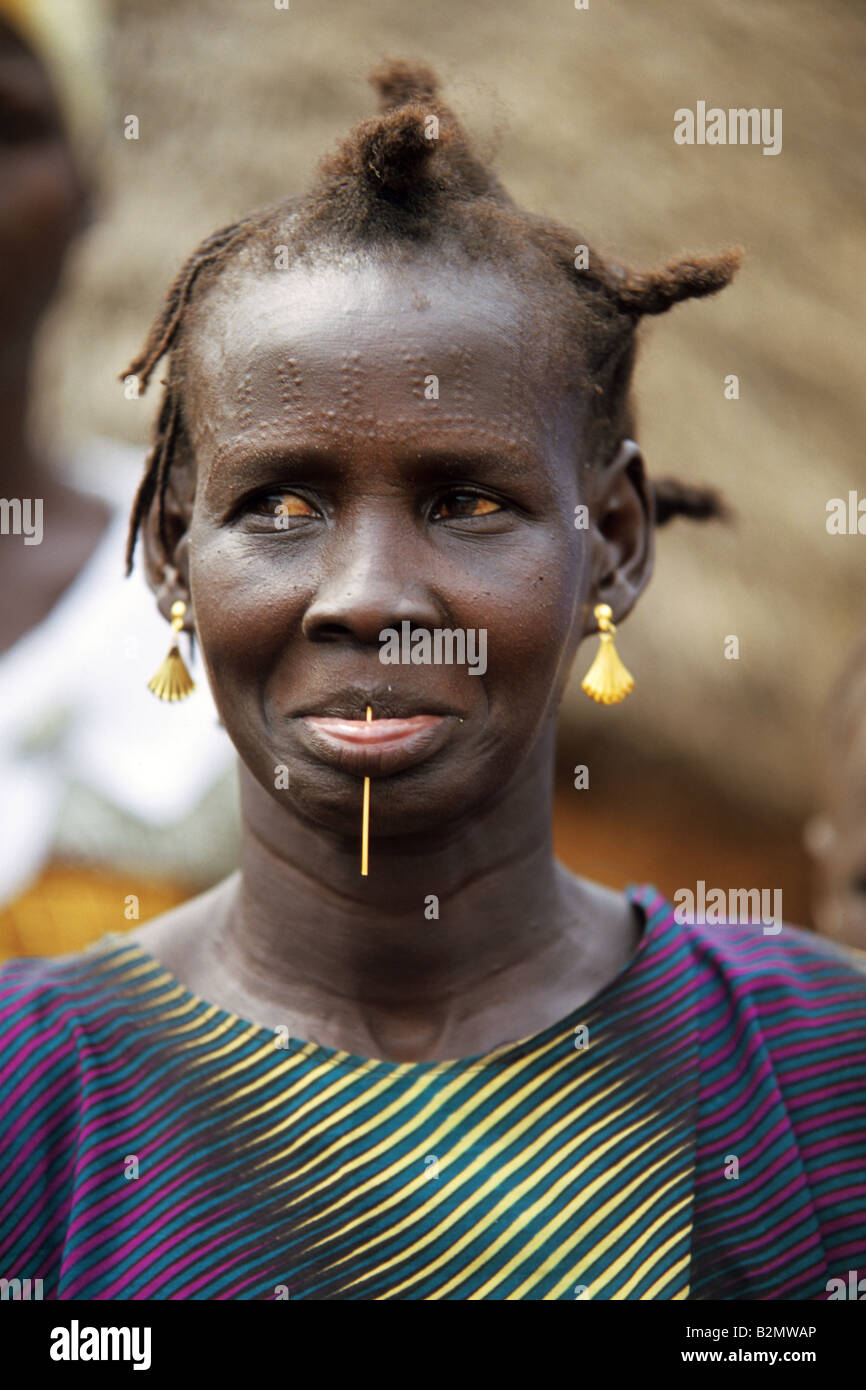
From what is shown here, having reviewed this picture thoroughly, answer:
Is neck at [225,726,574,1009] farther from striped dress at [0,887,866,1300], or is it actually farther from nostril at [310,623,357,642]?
nostril at [310,623,357,642]

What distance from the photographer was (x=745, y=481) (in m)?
5.75

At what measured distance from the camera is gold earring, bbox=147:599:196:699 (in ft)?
7.72

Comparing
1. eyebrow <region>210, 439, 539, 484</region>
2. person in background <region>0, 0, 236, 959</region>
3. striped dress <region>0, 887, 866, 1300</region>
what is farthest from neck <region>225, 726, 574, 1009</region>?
person in background <region>0, 0, 236, 959</region>

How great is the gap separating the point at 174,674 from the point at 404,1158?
2.36 ft

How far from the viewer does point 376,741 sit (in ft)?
6.73

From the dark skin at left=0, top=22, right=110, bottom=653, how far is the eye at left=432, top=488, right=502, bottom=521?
102 inches

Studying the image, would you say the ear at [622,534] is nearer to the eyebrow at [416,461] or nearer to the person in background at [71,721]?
the eyebrow at [416,461]

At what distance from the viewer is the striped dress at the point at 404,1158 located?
217 cm

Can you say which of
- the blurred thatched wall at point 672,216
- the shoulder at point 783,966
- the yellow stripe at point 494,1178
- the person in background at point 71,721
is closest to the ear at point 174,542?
the yellow stripe at point 494,1178

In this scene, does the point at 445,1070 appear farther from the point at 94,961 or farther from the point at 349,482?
the point at 349,482

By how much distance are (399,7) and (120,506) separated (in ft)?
6.48

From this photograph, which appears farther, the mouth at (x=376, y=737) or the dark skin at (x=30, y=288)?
the dark skin at (x=30, y=288)

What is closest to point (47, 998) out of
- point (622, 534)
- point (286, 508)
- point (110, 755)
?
point (286, 508)

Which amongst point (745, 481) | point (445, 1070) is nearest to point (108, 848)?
point (445, 1070)
